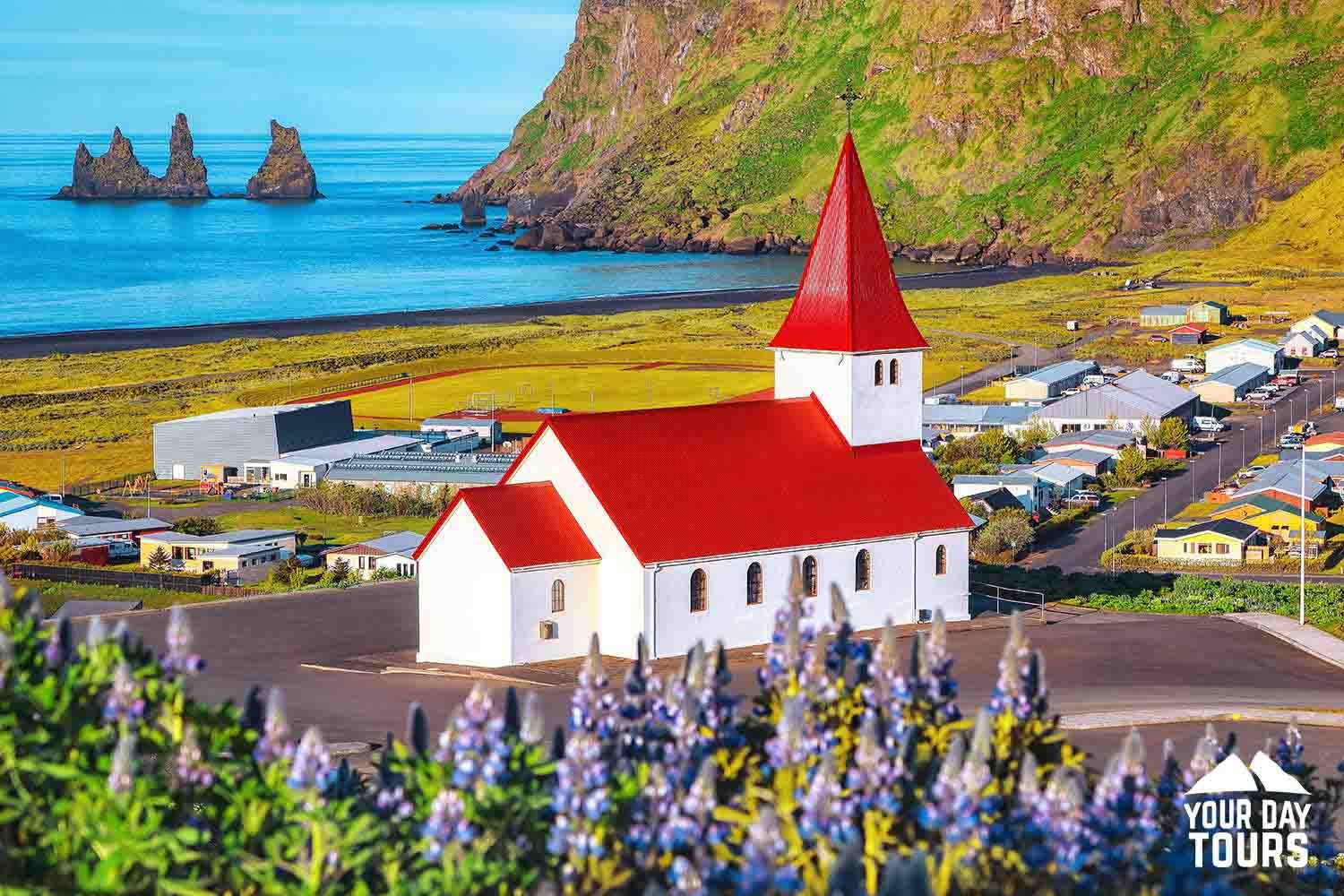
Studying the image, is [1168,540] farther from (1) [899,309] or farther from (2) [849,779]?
(2) [849,779]

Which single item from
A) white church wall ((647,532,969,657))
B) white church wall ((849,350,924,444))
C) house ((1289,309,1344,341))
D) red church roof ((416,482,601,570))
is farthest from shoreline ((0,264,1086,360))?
white church wall ((647,532,969,657))

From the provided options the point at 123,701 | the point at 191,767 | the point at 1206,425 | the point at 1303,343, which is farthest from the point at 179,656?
the point at 1303,343

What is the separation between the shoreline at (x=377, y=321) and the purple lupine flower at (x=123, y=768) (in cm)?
10829

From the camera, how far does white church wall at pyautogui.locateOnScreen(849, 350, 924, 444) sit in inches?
1513

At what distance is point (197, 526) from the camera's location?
189 feet

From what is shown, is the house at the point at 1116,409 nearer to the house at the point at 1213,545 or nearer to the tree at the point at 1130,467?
the tree at the point at 1130,467

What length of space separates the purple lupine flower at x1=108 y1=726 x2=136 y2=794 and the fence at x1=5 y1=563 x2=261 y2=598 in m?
32.6

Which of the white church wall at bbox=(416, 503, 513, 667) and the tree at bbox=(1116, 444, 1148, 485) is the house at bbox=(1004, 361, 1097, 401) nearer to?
the tree at bbox=(1116, 444, 1148, 485)

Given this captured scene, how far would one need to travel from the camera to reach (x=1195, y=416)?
8012 cm

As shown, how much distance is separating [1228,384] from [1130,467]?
21.1 metres

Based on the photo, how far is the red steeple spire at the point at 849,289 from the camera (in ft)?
126

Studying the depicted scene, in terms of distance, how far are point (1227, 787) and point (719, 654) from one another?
5.91 m

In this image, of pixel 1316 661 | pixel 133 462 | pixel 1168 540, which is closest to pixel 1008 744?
pixel 1316 661

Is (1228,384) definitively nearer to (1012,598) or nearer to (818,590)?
(1012,598)
